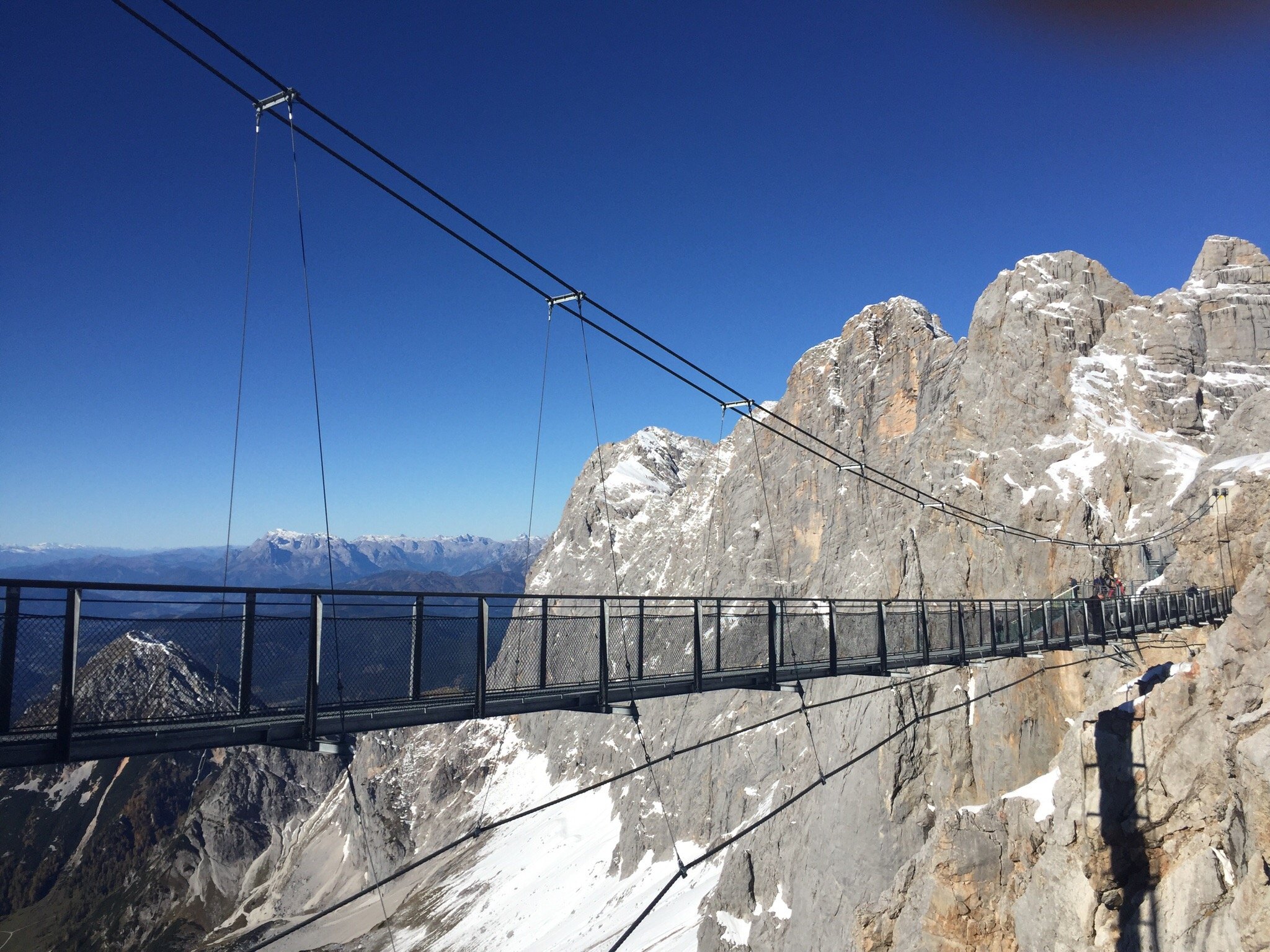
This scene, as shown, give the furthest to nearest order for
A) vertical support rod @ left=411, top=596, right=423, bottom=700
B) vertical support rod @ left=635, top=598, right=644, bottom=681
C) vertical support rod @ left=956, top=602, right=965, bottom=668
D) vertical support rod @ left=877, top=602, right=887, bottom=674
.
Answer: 1. vertical support rod @ left=956, top=602, right=965, bottom=668
2. vertical support rod @ left=877, top=602, right=887, bottom=674
3. vertical support rod @ left=635, top=598, right=644, bottom=681
4. vertical support rod @ left=411, top=596, right=423, bottom=700

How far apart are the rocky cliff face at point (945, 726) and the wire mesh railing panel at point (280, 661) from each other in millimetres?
14556

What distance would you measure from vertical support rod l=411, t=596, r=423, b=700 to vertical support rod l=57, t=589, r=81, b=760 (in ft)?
9.10

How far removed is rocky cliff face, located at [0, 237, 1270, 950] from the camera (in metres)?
16.9

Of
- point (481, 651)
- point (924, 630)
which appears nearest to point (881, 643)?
point (924, 630)

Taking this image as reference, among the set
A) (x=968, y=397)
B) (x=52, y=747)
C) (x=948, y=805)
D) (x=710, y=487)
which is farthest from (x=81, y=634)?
(x=710, y=487)

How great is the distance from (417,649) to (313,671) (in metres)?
1.09

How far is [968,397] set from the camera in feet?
169

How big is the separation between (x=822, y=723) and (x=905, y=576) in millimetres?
11049

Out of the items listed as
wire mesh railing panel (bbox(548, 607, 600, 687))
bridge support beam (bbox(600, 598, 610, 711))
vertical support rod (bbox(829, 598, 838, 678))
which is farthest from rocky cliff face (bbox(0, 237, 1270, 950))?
bridge support beam (bbox(600, 598, 610, 711))

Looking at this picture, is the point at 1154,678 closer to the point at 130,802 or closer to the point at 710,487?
the point at 710,487

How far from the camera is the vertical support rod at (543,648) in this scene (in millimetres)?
8852

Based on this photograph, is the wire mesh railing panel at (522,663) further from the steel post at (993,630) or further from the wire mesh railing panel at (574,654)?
the steel post at (993,630)

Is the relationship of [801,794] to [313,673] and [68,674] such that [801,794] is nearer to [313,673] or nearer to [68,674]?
[313,673]

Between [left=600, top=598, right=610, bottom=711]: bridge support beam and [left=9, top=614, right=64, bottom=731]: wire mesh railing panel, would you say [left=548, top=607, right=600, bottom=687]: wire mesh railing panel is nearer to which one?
[left=600, top=598, right=610, bottom=711]: bridge support beam
